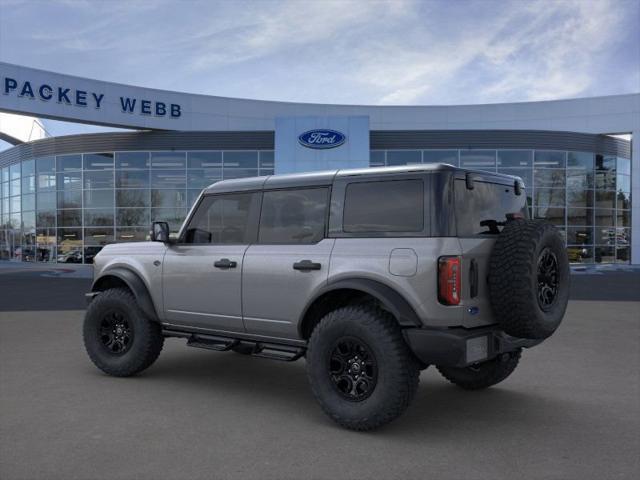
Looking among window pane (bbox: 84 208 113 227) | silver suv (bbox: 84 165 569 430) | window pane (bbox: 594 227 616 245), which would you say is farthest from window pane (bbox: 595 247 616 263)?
silver suv (bbox: 84 165 569 430)

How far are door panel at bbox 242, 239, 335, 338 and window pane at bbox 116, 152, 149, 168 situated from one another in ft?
75.9

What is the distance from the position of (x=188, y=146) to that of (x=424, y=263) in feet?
77.5

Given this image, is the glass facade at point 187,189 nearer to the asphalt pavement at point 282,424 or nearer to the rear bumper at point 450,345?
the asphalt pavement at point 282,424

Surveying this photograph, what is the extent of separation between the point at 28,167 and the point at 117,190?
19.9 feet

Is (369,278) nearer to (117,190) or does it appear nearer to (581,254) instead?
(117,190)

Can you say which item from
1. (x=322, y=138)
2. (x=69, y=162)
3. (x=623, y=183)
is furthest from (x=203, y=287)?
(x=623, y=183)

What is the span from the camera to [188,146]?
26.2 m

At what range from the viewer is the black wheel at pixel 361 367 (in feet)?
13.4

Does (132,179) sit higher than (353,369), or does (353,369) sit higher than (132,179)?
(132,179)

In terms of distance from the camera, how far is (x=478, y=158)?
2583 centimetres

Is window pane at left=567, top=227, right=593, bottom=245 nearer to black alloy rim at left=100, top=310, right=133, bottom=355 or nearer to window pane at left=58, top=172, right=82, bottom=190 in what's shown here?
window pane at left=58, top=172, right=82, bottom=190

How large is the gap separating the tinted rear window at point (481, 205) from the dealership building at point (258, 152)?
1914 centimetres

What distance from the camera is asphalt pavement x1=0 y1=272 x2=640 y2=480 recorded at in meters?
3.62

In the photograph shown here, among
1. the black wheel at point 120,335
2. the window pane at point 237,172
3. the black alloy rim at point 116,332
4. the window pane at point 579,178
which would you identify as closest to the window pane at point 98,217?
the window pane at point 237,172
